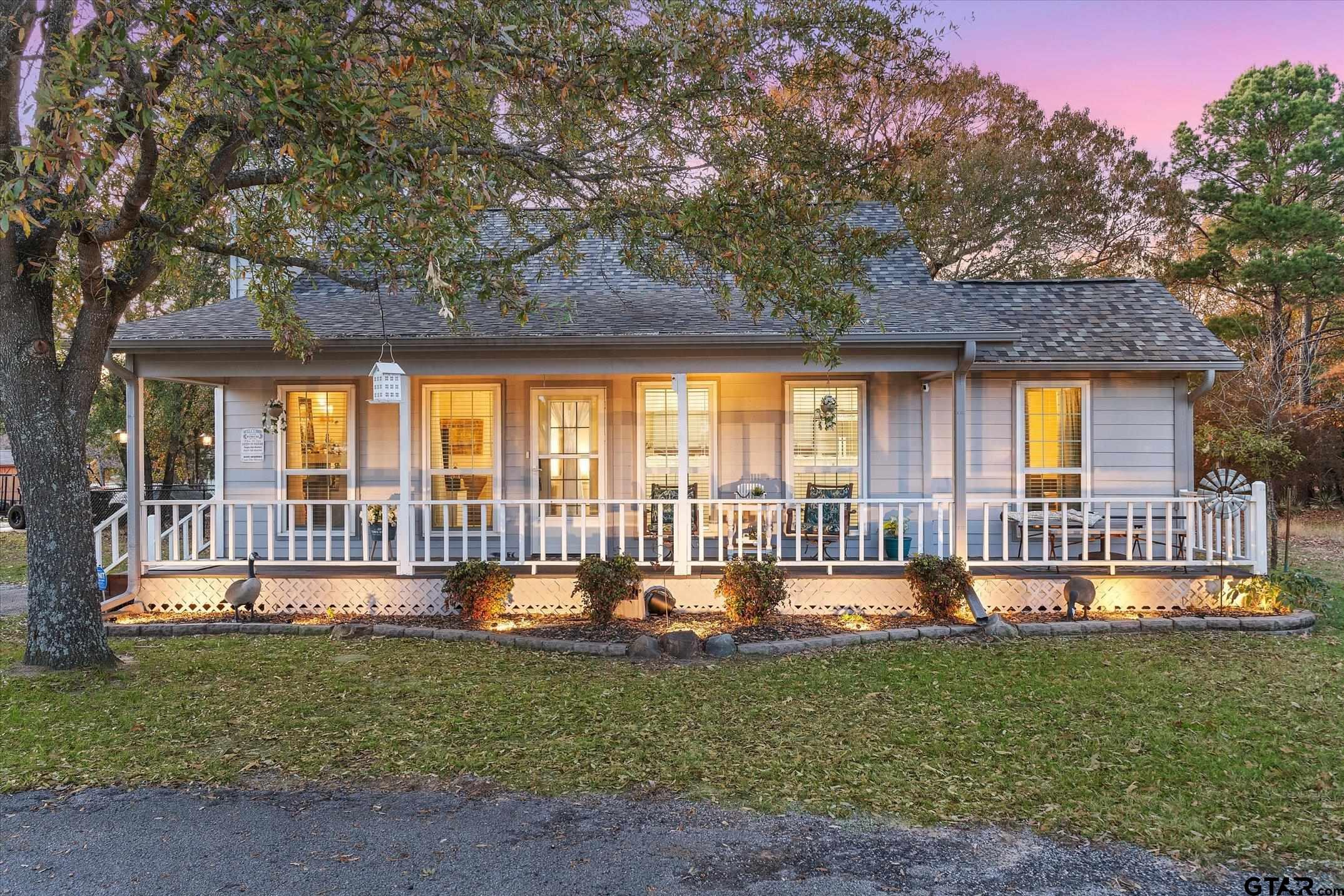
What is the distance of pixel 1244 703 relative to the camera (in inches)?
225

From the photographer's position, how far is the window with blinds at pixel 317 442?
1048 centimetres

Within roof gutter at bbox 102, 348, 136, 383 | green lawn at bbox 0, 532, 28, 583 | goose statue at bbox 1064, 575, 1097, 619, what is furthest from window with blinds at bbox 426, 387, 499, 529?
goose statue at bbox 1064, 575, 1097, 619

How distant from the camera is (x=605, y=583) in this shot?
7969mm

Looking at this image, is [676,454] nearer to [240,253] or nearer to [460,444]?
[460,444]

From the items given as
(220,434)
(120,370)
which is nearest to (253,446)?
(220,434)

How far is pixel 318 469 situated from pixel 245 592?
2.42 metres

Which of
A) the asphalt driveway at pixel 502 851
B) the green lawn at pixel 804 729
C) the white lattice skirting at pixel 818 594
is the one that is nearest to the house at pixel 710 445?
the white lattice skirting at pixel 818 594

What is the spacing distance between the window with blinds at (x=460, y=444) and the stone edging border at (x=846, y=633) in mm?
2500

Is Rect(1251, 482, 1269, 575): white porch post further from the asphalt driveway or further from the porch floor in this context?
the asphalt driveway

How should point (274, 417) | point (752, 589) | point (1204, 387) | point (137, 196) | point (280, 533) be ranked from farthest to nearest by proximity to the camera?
point (280, 533) < point (274, 417) < point (1204, 387) < point (752, 589) < point (137, 196)

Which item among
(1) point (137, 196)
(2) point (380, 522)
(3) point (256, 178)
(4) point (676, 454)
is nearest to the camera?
(1) point (137, 196)

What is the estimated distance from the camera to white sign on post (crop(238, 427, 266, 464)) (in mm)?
10430

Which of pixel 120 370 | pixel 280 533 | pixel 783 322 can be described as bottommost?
pixel 280 533

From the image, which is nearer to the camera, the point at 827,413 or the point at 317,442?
the point at 827,413
